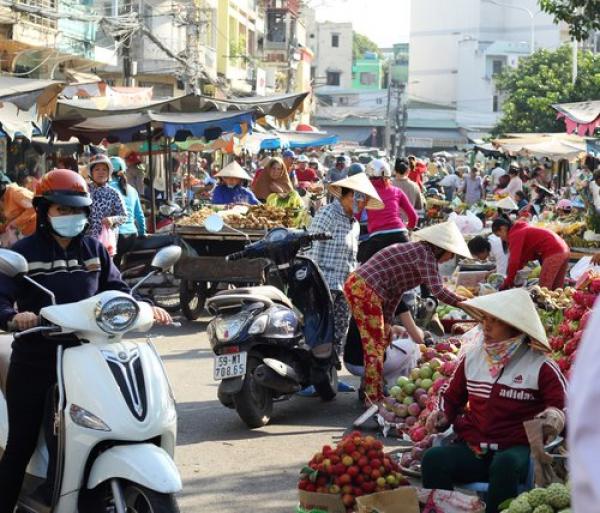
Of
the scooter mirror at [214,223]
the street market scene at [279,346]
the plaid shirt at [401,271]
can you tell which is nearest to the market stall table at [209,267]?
the street market scene at [279,346]

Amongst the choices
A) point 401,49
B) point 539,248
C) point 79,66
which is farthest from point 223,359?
point 401,49

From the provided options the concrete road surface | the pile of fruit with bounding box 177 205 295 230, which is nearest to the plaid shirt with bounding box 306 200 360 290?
the concrete road surface

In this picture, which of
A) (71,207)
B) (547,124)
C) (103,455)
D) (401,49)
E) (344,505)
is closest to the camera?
(103,455)

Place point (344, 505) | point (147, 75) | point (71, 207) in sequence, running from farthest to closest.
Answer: point (147, 75), point (344, 505), point (71, 207)

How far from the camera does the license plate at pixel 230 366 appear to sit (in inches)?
296

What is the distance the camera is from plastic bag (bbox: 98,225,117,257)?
38.2ft

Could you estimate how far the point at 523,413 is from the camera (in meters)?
5.21

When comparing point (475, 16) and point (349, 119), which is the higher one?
point (475, 16)

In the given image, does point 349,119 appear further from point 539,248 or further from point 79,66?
point 539,248

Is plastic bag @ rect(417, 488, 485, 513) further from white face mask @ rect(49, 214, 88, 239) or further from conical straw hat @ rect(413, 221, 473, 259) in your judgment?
conical straw hat @ rect(413, 221, 473, 259)

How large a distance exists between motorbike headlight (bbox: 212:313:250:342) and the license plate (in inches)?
5.0

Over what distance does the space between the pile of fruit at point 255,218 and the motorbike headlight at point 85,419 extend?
27.6ft

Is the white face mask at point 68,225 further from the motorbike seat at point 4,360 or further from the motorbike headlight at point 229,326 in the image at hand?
the motorbike headlight at point 229,326

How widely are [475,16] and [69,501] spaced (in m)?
104
